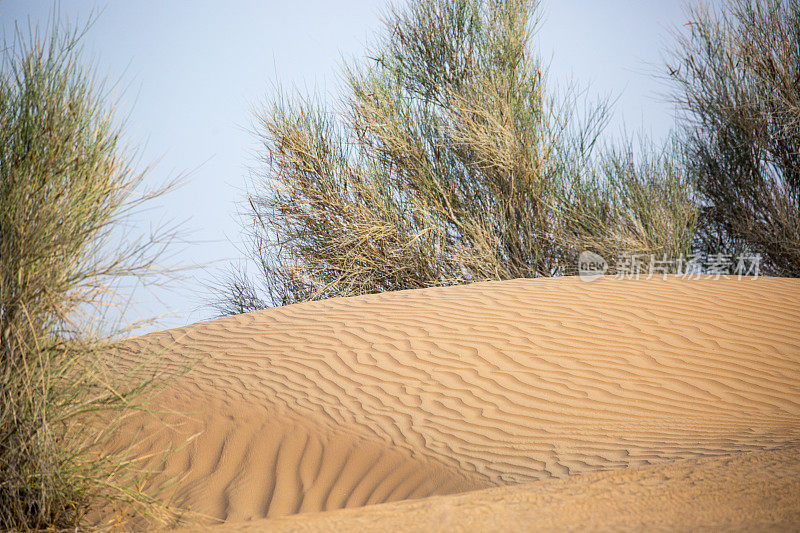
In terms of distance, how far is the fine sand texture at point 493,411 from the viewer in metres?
2.97

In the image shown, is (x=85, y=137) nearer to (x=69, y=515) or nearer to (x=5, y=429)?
(x=5, y=429)

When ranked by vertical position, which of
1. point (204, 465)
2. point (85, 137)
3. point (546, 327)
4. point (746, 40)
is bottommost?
point (204, 465)

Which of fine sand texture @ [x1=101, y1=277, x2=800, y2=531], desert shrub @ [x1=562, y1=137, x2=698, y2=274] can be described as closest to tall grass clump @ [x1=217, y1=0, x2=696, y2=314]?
desert shrub @ [x1=562, y1=137, x2=698, y2=274]

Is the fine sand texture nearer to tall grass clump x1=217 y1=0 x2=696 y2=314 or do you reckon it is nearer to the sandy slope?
the sandy slope

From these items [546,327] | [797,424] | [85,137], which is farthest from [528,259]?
[85,137]

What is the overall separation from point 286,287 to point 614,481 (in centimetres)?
1119

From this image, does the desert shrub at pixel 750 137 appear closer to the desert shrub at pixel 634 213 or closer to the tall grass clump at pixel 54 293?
the desert shrub at pixel 634 213

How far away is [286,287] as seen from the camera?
13.7m

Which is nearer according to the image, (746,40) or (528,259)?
(746,40)

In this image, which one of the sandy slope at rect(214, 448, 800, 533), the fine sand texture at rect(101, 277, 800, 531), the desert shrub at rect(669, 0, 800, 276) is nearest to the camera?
the sandy slope at rect(214, 448, 800, 533)

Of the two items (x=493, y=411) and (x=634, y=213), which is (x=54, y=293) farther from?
(x=634, y=213)

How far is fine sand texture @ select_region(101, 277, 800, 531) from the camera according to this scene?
297cm

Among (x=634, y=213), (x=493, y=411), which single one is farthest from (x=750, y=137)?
(x=493, y=411)

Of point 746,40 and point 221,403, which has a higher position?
point 746,40
